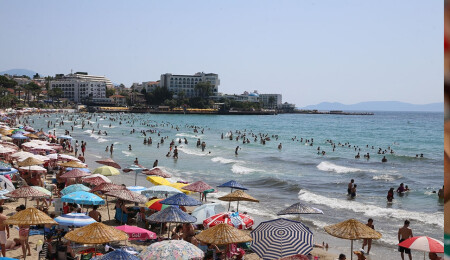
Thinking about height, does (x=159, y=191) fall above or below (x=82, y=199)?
below

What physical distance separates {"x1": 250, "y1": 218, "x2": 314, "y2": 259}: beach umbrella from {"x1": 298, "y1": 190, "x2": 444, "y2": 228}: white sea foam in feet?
26.8

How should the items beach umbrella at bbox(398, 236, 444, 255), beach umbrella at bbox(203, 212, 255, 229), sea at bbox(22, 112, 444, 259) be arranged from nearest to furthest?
1. beach umbrella at bbox(398, 236, 444, 255)
2. beach umbrella at bbox(203, 212, 255, 229)
3. sea at bbox(22, 112, 444, 259)

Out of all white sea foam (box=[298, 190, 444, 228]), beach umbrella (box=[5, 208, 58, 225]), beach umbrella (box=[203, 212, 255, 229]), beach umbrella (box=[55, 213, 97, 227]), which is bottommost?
white sea foam (box=[298, 190, 444, 228])

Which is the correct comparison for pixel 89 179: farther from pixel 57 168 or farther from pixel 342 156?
pixel 342 156

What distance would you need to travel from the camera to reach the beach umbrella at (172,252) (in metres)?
8.19

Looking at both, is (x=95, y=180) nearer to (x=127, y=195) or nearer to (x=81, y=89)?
(x=127, y=195)

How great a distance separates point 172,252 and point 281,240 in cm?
292

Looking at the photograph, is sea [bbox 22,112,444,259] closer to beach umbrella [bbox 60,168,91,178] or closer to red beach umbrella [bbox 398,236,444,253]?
red beach umbrella [bbox 398,236,444,253]

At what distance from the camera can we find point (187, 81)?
6722 inches

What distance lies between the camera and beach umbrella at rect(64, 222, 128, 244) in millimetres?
8551

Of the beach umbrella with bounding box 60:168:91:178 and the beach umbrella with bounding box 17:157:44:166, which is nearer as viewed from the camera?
the beach umbrella with bounding box 60:168:91:178

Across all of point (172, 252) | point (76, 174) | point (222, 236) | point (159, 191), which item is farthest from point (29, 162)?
point (172, 252)

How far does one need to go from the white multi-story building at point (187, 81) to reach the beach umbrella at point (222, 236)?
522 feet

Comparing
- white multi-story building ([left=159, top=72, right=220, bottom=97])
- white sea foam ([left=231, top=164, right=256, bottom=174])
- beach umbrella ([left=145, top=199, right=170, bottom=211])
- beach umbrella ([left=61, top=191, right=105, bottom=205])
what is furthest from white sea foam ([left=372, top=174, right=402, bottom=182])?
white multi-story building ([left=159, top=72, right=220, bottom=97])
